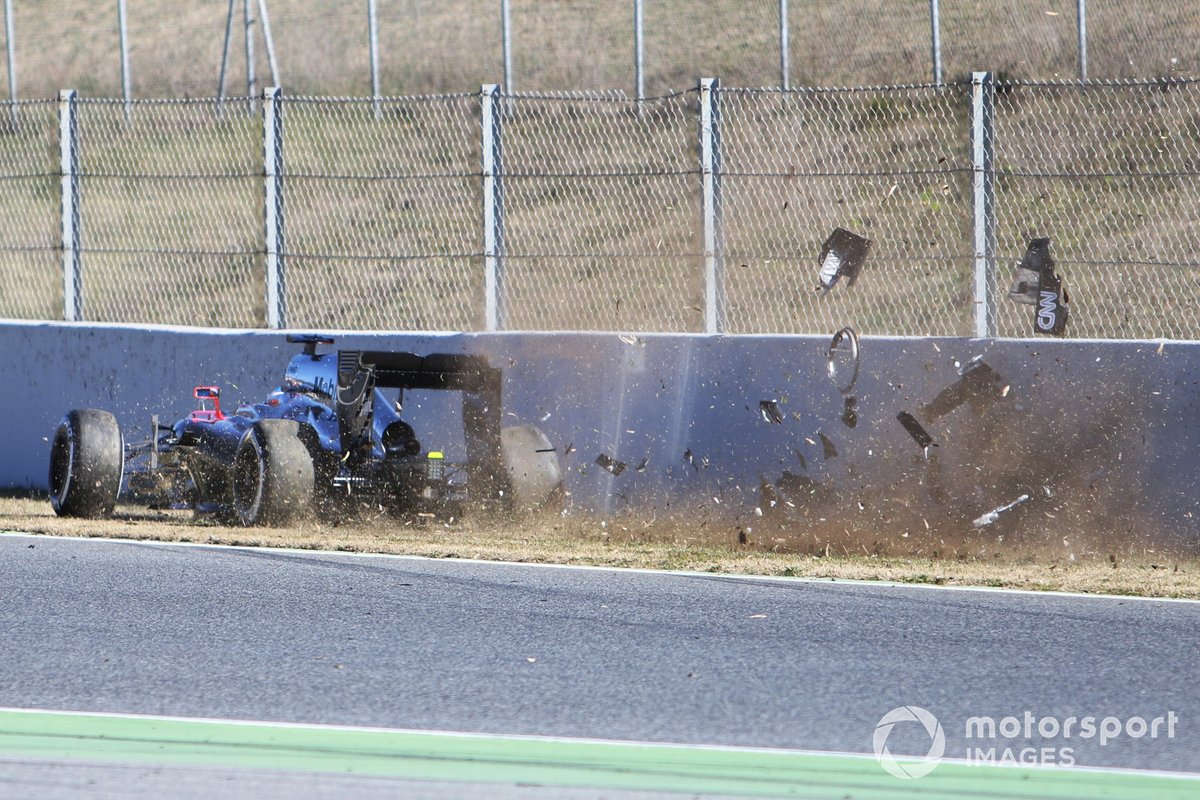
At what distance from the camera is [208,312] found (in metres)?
21.2

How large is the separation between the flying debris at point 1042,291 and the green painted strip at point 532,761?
5.62m

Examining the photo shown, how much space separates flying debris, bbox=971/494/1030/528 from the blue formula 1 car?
258 centimetres

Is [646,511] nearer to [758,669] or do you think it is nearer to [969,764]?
[758,669]

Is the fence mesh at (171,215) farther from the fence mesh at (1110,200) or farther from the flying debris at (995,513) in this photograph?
the flying debris at (995,513)

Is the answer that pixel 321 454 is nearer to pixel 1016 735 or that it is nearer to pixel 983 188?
pixel 983 188

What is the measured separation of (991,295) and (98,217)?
58.3 ft

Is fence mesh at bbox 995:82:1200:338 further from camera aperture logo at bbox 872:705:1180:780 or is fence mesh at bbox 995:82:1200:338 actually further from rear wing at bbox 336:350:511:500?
camera aperture logo at bbox 872:705:1180:780

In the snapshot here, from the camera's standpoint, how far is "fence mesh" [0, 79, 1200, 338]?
17250 mm

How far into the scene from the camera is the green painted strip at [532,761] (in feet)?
Answer: 16.9

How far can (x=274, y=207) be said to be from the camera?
12305mm

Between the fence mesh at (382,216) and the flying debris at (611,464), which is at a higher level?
the fence mesh at (382,216)

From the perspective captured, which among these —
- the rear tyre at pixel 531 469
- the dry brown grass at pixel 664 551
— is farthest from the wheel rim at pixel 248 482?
the rear tyre at pixel 531 469

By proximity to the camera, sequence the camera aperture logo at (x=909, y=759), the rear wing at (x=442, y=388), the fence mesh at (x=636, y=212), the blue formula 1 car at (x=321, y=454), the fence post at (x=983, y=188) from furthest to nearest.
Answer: the fence mesh at (x=636, y=212) → the rear wing at (x=442, y=388) → the blue formula 1 car at (x=321, y=454) → the fence post at (x=983, y=188) → the camera aperture logo at (x=909, y=759)

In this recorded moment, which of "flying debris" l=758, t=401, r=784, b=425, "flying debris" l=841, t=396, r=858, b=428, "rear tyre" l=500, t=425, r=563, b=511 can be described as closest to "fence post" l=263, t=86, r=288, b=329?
"rear tyre" l=500, t=425, r=563, b=511
